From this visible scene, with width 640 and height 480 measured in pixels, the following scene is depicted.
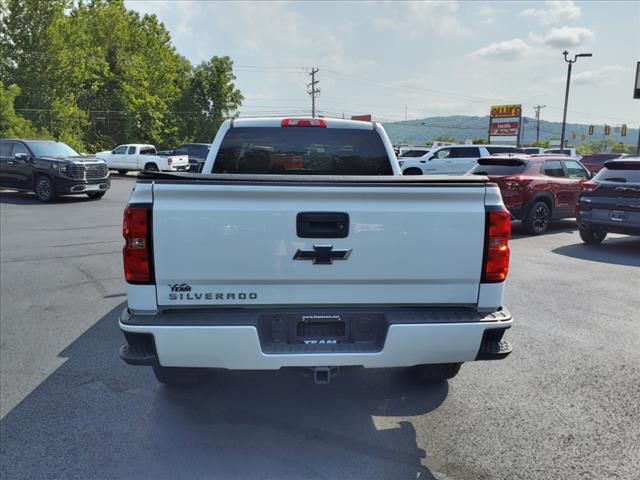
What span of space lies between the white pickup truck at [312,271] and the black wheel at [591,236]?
8.23 meters

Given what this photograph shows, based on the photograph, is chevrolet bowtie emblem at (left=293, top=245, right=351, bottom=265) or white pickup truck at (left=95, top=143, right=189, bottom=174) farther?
white pickup truck at (left=95, top=143, right=189, bottom=174)

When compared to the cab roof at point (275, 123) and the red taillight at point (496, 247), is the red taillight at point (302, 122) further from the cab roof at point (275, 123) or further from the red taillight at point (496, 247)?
the red taillight at point (496, 247)

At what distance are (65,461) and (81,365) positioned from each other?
→ 1.45 meters

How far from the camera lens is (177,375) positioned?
3709 millimetres

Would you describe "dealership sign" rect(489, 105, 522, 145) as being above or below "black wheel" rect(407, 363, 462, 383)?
above

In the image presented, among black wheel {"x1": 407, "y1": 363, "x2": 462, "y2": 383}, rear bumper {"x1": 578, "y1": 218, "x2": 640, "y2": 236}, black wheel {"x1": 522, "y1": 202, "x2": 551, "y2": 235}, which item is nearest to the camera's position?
black wheel {"x1": 407, "y1": 363, "x2": 462, "y2": 383}

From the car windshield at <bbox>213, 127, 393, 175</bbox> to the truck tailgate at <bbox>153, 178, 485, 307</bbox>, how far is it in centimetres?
189

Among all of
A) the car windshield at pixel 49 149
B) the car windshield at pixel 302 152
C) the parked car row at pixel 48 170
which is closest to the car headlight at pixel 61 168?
the parked car row at pixel 48 170

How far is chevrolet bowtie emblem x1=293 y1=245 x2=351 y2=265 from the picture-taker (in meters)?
2.79

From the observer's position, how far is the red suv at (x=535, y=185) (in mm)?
11102

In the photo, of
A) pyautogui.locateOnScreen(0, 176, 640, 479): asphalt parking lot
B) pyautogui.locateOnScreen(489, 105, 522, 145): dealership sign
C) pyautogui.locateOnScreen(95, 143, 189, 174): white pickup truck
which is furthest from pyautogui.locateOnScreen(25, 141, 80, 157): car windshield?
pyautogui.locateOnScreen(489, 105, 522, 145): dealership sign

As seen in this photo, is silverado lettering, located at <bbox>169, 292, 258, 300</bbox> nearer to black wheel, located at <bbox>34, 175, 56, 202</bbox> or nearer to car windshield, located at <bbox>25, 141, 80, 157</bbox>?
black wheel, located at <bbox>34, 175, 56, 202</bbox>

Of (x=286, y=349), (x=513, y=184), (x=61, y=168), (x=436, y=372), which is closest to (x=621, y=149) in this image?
(x=513, y=184)

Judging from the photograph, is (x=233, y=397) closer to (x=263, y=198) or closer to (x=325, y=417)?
(x=325, y=417)
